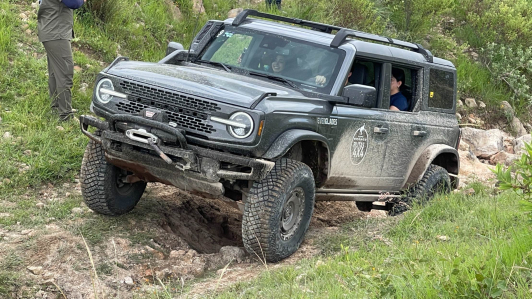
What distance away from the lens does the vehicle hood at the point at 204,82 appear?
16.1ft

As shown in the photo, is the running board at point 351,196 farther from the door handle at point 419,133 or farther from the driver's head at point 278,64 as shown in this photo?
the driver's head at point 278,64

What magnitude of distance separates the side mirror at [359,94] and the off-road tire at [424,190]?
5.45 ft

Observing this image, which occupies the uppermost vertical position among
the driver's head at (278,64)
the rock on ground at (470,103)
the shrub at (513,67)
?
the driver's head at (278,64)

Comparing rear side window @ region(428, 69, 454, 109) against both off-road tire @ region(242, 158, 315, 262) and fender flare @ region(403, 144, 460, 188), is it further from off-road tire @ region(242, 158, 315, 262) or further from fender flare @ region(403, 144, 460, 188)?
off-road tire @ region(242, 158, 315, 262)

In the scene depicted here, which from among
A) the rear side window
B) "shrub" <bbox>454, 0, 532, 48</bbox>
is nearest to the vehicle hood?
the rear side window

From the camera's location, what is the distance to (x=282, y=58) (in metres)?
6.11

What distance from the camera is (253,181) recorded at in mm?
5230

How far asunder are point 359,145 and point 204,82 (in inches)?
66.0

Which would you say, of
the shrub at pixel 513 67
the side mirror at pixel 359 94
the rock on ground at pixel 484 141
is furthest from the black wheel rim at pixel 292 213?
the shrub at pixel 513 67

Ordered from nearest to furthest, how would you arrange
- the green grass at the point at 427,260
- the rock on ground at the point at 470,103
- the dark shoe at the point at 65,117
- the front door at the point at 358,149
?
the green grass at the point at 427,260, the front door at the point at 358,149, the dark shoe at the point at 65,117, the rock on ground at the point at 470,103

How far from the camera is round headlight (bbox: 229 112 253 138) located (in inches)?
189

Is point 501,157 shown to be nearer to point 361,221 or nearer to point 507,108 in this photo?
point 507,108

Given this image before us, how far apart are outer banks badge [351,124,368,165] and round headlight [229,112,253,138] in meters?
1.45

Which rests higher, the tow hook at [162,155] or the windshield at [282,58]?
the windshield at [282,58]
